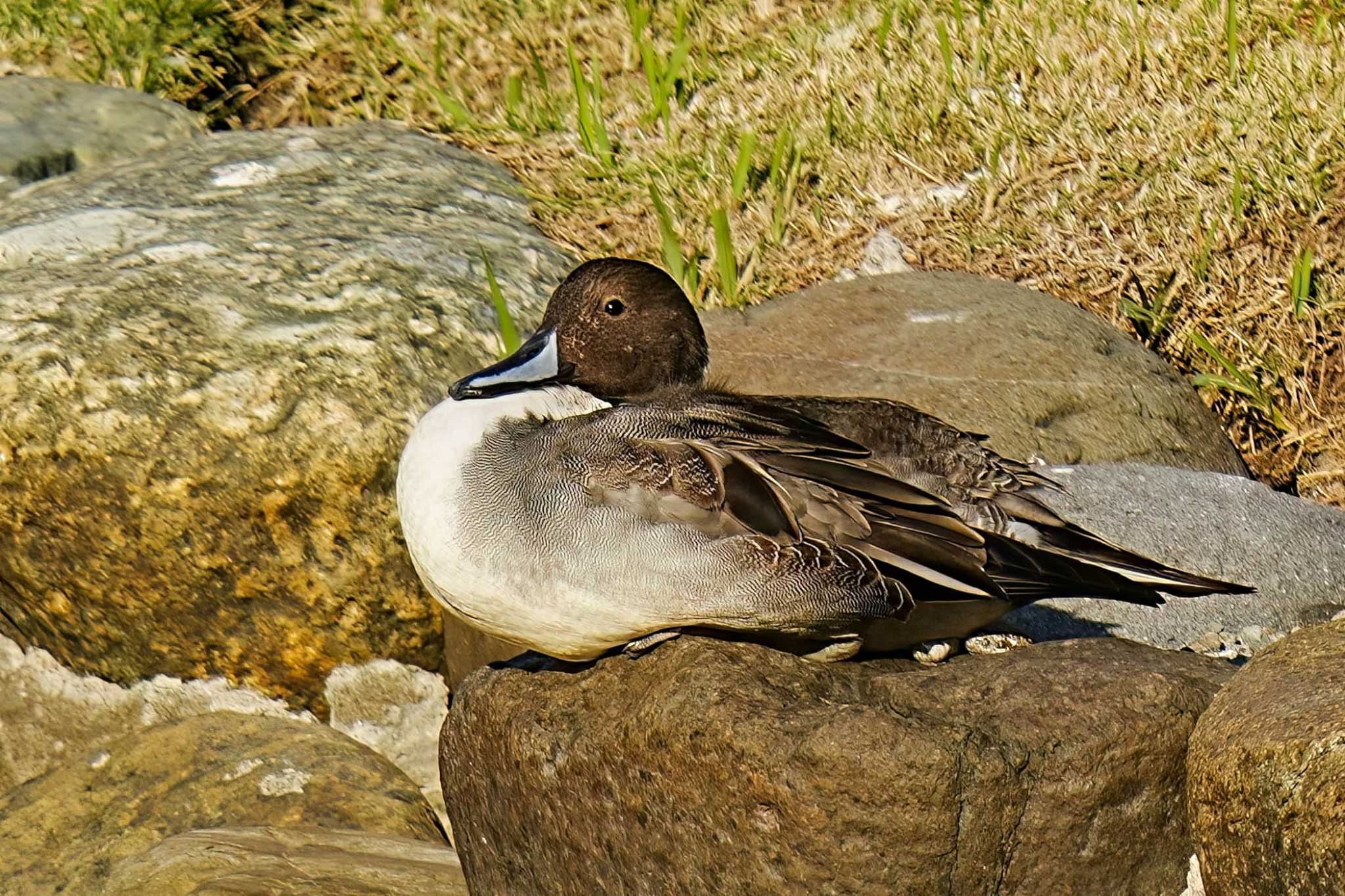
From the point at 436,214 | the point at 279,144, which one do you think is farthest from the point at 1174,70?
the point at 279,144

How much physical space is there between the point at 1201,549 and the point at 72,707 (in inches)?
121

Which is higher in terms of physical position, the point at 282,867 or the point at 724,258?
the point at 724,258

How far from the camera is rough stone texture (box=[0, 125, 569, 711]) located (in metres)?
4.19

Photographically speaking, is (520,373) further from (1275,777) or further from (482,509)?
(1275,777)

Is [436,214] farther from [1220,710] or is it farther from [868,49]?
[1220,710]

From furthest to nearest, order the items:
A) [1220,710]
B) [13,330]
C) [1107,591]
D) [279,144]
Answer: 1. [279,144]
2. [13,330]
3. [1107,591]
4. [1220,710]

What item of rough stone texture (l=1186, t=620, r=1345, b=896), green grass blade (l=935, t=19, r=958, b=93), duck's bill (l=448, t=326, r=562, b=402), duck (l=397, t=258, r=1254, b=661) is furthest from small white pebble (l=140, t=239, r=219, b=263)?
rough stone texture (l=1186, t=620, r=1345, b=896)

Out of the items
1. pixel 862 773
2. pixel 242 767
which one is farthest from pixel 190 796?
pixel 862 773

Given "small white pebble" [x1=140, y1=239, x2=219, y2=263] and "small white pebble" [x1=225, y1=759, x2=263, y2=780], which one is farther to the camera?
"small white pebble" [x1=140, y1=239, x2=219, y2=263]

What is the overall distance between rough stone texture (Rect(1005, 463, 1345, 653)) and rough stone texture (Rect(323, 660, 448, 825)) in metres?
1.62

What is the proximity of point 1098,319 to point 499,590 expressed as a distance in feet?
8.52

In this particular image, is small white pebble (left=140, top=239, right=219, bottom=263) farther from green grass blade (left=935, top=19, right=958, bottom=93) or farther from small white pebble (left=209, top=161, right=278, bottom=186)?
green grass blade (left=935, top=19, right=958, bottom=93)

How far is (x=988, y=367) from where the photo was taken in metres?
4.52

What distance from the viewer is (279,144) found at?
5758 millimetres
